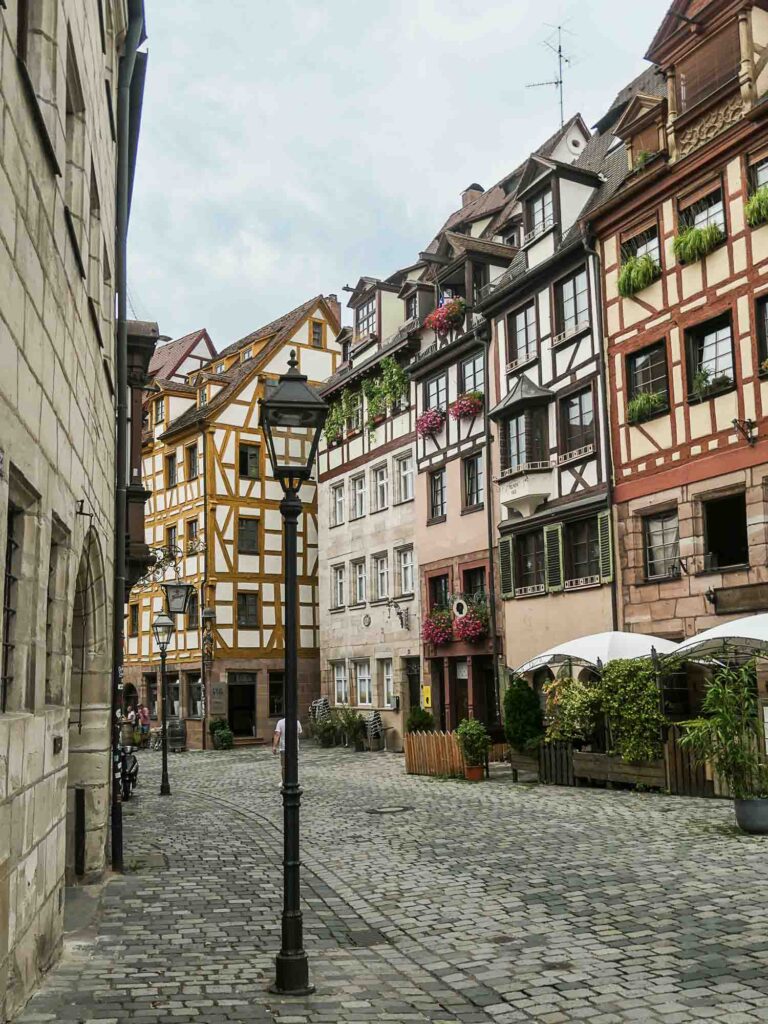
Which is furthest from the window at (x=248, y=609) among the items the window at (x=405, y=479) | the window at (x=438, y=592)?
the window at (x=438, y=592)

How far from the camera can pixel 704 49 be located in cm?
2044

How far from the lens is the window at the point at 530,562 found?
25203 mm

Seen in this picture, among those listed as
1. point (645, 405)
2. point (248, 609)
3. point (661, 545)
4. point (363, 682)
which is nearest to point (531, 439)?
point (645, 405)

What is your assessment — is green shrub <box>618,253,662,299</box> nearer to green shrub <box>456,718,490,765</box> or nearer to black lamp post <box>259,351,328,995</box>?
green shrub <box>456,718,490,765</box>

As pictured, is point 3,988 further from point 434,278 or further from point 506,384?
point 434,278

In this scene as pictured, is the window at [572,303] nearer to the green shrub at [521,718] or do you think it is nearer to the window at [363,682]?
the green shrub at [521,718]

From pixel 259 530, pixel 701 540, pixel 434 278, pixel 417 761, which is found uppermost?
pixel 434 278

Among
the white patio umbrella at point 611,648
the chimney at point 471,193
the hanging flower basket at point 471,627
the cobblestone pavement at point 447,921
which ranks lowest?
the cobblestone pavement at point 447,921

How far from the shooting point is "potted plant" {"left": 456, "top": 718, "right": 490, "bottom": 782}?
2062 centimetres

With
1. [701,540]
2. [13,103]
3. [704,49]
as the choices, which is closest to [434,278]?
[704,49]

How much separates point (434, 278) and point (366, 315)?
5.06 m

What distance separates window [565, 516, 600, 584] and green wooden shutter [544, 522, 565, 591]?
165 millimetres

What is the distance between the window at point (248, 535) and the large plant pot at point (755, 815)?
29133 mm

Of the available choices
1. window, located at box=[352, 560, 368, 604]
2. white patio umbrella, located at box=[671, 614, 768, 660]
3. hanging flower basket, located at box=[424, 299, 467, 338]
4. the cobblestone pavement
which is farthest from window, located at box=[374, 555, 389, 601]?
the cobblestone pavement
